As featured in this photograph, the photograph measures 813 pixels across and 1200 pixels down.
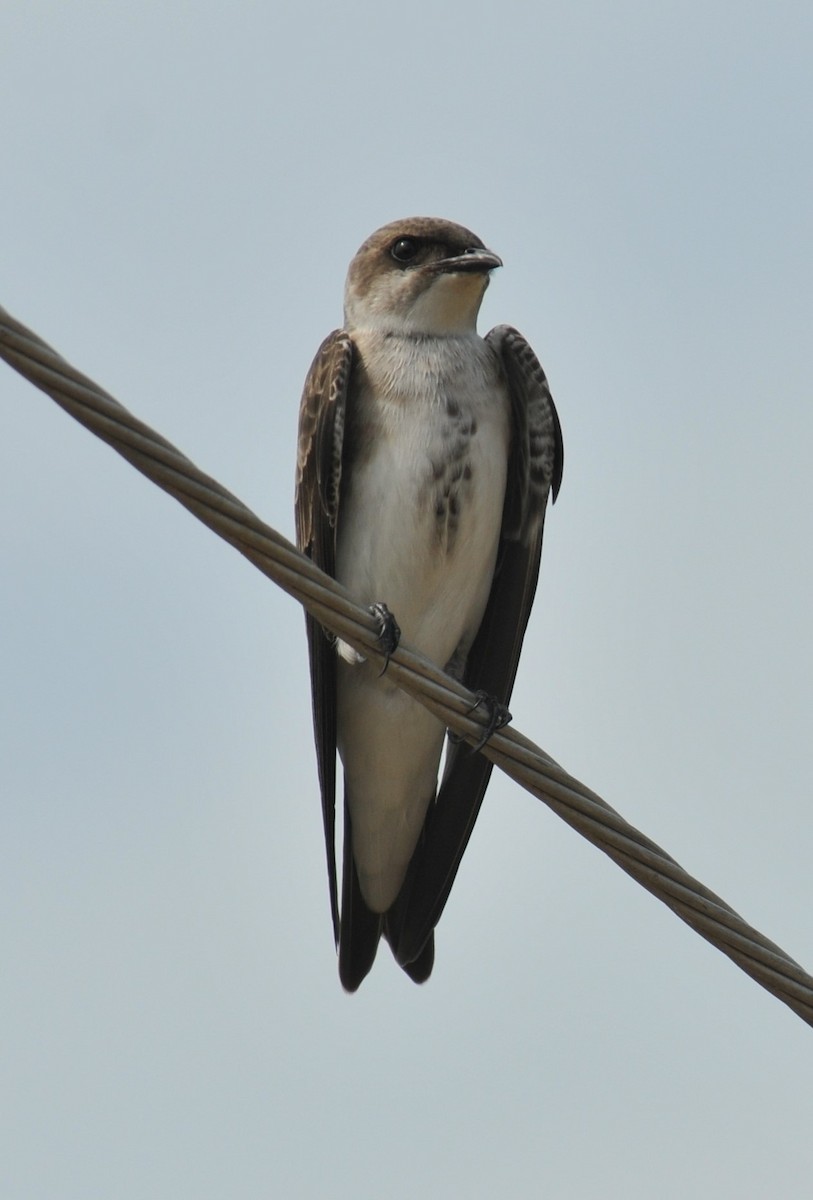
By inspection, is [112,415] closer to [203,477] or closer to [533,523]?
[203,477]

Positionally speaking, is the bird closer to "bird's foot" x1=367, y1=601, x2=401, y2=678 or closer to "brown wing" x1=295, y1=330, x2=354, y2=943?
"brown wing" x1=295, y1=330, x2=354, y2=943

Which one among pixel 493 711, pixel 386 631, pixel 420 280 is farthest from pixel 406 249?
pixel 386 631

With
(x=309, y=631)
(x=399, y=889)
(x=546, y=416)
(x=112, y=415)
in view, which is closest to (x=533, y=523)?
(x=546, y=416)

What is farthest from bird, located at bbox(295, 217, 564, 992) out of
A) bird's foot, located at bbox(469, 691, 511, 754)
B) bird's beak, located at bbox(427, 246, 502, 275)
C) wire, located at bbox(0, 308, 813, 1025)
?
wire, located at bbox(0, 308, 813, 1025)

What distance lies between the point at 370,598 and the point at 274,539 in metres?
2.98

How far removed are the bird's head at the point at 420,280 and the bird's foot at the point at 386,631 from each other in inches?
62.7

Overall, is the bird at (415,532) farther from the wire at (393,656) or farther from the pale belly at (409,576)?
the wire at (393,656)

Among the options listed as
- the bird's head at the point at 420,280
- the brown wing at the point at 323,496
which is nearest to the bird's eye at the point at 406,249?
the bird's head at the point at 420,280

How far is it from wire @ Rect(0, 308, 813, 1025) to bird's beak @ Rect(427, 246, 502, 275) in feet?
10.1

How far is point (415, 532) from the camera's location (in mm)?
7219

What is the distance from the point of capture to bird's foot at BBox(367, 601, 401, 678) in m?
5.11

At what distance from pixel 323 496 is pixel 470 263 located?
125 centimetres

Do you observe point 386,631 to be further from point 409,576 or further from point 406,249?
point 406,249

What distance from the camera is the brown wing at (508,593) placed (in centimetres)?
766
